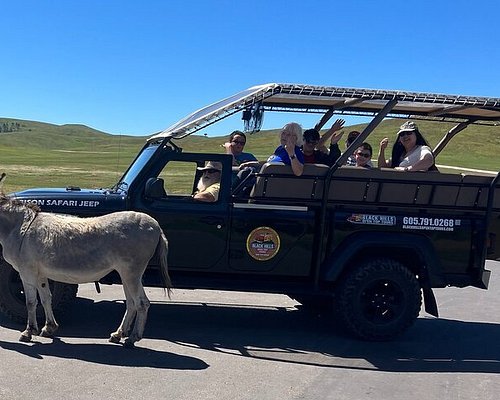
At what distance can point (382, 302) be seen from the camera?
7180 millimetres

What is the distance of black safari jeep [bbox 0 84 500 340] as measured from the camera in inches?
274

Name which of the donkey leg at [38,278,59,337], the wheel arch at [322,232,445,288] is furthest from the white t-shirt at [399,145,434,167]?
the donkey leg at [38,278,59,337]

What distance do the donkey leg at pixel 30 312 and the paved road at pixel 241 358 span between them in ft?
0.60

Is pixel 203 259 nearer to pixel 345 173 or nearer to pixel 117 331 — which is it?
pixel 117 331

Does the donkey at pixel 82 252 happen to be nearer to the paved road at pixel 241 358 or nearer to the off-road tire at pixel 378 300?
the paved road at pixel 241 358

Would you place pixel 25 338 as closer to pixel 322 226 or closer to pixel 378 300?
pixel 322 226

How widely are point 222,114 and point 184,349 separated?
2609 millimetres

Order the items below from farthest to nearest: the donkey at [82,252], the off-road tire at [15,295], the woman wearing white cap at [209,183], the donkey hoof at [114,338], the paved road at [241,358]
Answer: the woman wearing white cap at [209,183] → the off-road tire at [15,295] → the donkey hoof at [114,338] → the donkey at [82,252] → the paved road at [241,358]

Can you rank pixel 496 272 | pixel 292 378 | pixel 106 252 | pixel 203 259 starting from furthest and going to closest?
pixel 496 272, pixel 203 259, pixel 106 252, pixel 292 378

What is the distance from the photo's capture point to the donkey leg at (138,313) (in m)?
6.29

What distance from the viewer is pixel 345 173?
7.04 meters

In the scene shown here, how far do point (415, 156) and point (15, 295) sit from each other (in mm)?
4943

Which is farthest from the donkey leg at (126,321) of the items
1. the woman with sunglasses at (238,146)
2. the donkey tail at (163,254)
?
the woman with sunglasses at (238,146)

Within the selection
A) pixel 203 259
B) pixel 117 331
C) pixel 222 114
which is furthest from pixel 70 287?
pixel 222 114
